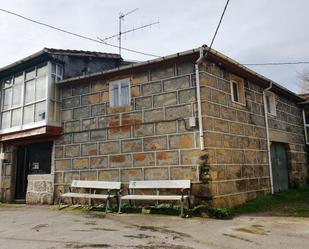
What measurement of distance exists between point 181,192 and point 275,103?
267 inches

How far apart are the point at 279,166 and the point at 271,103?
2.48 metres

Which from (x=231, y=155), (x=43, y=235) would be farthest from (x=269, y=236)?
(x=43, y=235)

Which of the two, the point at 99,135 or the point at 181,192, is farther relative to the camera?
the point at 99,135

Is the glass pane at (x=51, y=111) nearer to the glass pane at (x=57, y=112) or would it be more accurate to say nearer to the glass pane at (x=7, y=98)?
the glass pane at (x=57, y=112)

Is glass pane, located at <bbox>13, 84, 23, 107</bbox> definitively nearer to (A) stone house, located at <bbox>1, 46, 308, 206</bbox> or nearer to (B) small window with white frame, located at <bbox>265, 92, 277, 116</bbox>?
(A) stone house, located at <bbox>1, 46, 308, 206</bbox>

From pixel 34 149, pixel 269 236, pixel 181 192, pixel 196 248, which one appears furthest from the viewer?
pixel 34 149

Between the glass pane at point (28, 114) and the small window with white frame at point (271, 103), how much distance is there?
8660 millimetres

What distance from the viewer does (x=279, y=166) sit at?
12.3m

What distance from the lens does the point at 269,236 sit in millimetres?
6008

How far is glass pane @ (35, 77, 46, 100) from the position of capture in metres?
11.1

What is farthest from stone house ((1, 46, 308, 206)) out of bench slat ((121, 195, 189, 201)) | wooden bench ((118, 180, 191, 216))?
bench slat ((121, 195, 189, 201))

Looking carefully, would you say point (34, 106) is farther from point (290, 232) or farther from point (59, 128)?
point (290, 232)

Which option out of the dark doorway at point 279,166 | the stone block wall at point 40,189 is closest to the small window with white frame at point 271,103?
the dark doorway at point 279,166

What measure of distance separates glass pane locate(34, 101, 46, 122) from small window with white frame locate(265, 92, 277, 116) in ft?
26.8
